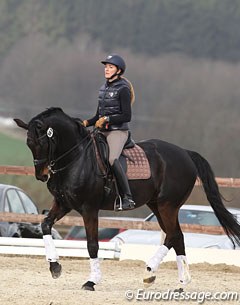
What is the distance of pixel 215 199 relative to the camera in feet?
39.6

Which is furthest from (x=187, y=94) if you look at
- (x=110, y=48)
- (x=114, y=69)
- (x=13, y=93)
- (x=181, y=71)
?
(x=114, y=69)

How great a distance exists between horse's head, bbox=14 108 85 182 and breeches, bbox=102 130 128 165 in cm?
42

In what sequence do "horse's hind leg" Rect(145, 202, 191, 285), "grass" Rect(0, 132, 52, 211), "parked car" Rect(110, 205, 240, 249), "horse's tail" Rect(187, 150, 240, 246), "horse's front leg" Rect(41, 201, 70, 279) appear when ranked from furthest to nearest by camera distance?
1. "grass" Rect(0, 132, 52, 211)
2. "parked car" Rect(110, 205, 240, 249)
3. "horse's tail" Rect(187, 150, 240, 246)
4. "horse's hind leg" Rect(145, 202, 191, 285)
5. "horse's front leg" Rect(41, 201, 70, 279)

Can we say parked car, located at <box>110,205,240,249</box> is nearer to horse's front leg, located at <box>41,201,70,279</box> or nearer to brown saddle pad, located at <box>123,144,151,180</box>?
brown saddle pad, located at <box>123,144,151,180</box>

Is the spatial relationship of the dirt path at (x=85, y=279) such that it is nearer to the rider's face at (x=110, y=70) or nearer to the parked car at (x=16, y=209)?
the parked car at (x=16, y=209)

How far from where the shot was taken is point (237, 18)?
36.0 m

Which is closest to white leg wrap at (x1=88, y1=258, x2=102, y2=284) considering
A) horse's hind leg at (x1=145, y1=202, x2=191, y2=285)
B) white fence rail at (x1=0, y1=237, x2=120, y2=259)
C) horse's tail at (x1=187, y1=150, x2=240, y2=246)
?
horse's hind leg at (x1=145, y1=202, x2=191, y2=285)

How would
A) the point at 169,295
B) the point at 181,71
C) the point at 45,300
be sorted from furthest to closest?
the point at 181,71 < the point at 169,295 < the point at 45,300

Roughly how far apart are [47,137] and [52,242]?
3.96 feet

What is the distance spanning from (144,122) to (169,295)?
22.8m

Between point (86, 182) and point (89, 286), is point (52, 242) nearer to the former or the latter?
point (89, 286)

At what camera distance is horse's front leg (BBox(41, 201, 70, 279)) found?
35.0 feet

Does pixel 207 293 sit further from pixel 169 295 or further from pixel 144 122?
pixel 144 122

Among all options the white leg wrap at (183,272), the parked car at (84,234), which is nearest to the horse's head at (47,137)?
the white leg wrap at (183,272)
